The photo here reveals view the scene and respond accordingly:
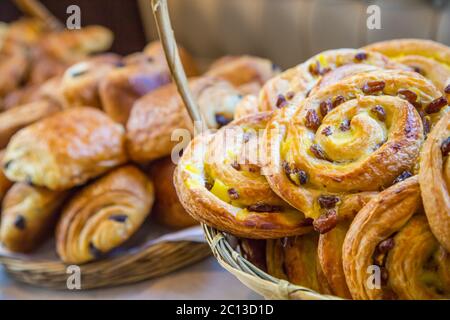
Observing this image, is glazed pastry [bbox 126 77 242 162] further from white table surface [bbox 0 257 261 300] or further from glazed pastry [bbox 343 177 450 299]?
glazed pastry [bbox 343 177 450 299]

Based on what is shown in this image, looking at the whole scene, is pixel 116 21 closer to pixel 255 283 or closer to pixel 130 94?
pixel 130 94

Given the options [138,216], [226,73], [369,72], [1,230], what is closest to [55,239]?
[1,230]

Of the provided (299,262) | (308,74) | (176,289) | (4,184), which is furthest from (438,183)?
(4,184)

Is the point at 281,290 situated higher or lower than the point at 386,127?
lower

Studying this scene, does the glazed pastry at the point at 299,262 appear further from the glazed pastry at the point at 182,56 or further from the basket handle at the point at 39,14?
the basket handle at the point at 39,14

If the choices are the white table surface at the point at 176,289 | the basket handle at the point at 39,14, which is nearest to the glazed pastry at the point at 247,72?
the white table surface at the point at 176,289

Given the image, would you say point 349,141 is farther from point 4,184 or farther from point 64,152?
point 4,184

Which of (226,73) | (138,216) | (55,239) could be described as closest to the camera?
(138,216)
